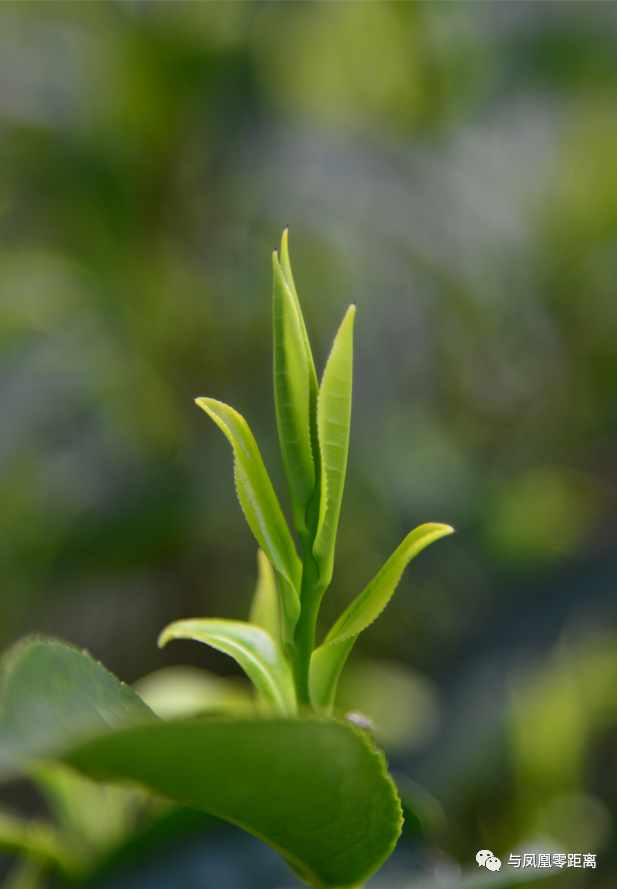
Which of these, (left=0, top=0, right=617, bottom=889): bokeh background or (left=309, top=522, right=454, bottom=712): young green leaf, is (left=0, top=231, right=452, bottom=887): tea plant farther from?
(left=0, top=0, right=617, bottom=889): bokeh background

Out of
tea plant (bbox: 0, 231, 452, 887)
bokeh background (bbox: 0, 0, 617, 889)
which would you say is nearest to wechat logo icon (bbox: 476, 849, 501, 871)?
tea plant (bbox: 0, 231, 452, 887)

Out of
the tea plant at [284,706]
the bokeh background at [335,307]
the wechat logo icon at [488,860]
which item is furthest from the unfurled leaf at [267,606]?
the bokeh background at [335,307]

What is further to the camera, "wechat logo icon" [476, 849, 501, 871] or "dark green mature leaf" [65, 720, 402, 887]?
"wechat logo icon" [476, 849, 501, 871]

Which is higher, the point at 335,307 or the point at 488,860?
the point at 335,307

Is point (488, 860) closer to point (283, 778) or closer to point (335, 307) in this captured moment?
point (283, 778)

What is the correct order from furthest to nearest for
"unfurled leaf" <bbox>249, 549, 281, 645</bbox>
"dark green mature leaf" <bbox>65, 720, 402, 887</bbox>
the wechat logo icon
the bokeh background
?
the bokeh background, the wechat logo icon, "unfurled leaf" <bbox>249, 549, 281, 645</bbox>, "dark green mature leaf" <bbox>65, 720, 402, 887</bbox>

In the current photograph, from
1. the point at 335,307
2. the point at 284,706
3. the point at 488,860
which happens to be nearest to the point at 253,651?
the point at 284,706
